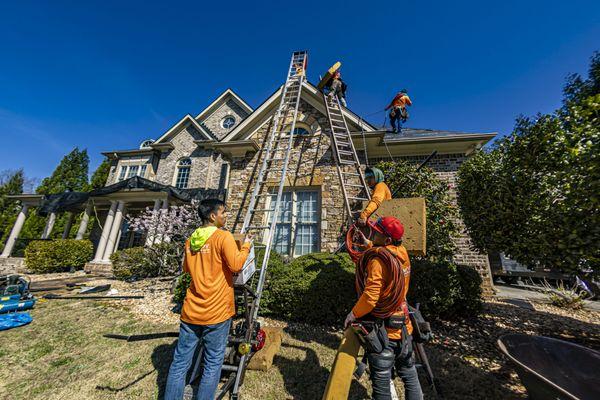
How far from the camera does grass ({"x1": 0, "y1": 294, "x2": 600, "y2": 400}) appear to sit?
2729 millimetres

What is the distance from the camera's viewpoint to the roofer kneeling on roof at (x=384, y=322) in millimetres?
1999

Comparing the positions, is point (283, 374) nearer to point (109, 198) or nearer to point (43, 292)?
point (43, 292)

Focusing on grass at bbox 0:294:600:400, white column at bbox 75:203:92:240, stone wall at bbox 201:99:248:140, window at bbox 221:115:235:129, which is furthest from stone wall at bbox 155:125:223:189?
grass at bbox 0:294:600:400

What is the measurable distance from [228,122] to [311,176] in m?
13.2

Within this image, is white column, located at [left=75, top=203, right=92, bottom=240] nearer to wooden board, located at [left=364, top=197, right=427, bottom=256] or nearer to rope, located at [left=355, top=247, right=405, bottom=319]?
wooden board, located at [left=364, top=197, right=427, bottom=256]

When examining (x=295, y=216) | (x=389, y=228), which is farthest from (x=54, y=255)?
(x=389, y=228)

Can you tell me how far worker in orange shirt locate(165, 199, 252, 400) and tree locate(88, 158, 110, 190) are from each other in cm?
2779

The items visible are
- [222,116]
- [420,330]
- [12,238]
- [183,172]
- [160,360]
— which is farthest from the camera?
[222,116]

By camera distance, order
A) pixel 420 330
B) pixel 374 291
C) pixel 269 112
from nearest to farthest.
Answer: pixel 374 291, pixel 420 330, pixel 269 112

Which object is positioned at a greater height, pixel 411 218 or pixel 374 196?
pixel 374 196

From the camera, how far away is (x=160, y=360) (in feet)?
10.8

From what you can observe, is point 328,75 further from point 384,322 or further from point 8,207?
point 8,207

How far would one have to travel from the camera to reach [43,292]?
273 inches

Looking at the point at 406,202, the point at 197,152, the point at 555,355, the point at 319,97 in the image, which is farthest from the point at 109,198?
the point at 555,355
